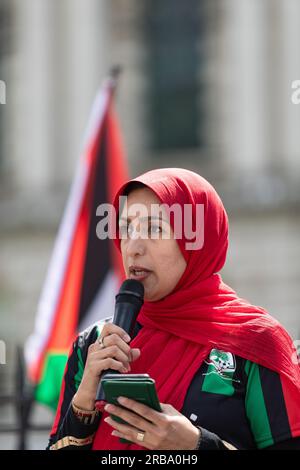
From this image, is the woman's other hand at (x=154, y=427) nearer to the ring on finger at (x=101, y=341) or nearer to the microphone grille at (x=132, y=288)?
the ring on finger at (x=101, y=341)

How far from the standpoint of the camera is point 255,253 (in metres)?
12.4

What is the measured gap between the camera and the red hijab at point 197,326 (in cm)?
210

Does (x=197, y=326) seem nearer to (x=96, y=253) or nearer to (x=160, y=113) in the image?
(x=96, y=253)

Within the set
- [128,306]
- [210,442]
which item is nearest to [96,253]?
[128,306]

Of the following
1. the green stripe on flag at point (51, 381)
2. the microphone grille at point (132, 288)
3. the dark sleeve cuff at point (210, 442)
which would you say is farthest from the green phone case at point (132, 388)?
the green stripe on flag at point (51, 381)

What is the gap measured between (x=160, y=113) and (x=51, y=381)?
9.73 metres

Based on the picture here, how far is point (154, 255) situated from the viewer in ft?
7.13

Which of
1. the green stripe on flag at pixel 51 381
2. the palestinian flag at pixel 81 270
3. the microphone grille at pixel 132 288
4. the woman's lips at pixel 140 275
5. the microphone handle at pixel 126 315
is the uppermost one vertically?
the woman's lips at pixel 140 275

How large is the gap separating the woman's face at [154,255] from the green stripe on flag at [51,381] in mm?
1726

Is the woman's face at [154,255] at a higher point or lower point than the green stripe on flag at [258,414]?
higher

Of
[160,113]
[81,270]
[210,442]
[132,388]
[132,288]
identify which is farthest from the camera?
[160,113]

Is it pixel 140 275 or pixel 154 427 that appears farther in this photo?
pixel 140 275

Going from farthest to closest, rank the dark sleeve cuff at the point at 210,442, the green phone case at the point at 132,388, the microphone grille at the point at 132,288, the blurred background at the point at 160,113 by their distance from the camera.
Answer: the blurred background at the point at 160,113 < the microphone grille at the point at 132,288 < the dark sleeve cuff at the point at 210,442 < the green phone case at the point at 132,388

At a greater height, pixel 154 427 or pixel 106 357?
pixel 106 357
